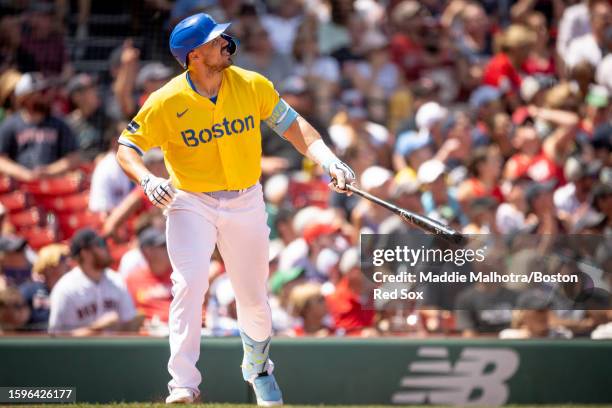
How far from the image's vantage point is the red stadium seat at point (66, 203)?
32.0 feet

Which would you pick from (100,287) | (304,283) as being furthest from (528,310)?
(100,287)

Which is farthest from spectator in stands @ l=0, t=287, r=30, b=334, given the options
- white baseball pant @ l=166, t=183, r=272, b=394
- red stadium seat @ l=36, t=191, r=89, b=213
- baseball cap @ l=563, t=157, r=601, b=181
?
baseball cap @ l=563, t=157, r=601, b=181

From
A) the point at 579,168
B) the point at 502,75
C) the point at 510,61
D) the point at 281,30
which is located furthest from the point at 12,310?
the point at 510,61

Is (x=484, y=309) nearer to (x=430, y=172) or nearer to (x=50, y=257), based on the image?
(x=430, y=172)

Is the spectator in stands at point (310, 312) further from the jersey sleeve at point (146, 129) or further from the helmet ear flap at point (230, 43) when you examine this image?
the helmet ear flap at point (230, 43)

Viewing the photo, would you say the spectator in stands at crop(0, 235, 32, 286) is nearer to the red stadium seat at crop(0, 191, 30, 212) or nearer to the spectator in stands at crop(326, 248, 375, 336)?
the red stadium seat at crop(0, 191, 30, 212)

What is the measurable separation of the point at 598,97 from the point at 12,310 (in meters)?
6.03

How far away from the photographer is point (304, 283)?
8.51m

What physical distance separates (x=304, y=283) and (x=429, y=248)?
61.0 inches

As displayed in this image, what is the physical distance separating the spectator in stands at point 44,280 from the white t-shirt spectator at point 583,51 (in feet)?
18.7

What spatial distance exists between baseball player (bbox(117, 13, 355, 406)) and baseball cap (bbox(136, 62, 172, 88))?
14.0ft

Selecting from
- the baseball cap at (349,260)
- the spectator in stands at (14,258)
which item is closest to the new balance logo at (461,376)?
the baseball cap at (349,260)

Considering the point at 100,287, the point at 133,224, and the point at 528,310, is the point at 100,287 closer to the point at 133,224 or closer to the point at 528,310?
the point at 133,224

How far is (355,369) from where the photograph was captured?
299 inches
